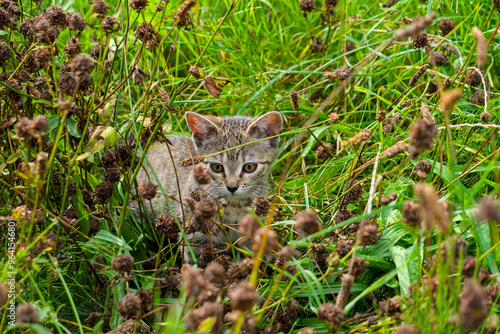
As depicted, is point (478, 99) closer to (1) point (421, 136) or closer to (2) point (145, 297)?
(1) point (421, 136)

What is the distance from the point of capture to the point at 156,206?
13.3 ft

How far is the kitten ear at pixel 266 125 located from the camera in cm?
359

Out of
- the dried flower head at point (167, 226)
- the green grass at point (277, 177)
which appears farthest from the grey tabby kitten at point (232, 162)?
the dried flower head at point (167, 226)

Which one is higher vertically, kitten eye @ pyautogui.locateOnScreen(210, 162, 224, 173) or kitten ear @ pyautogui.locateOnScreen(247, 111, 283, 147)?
kitten ear @ pyautogui.locateOnScreen(247, 111, 283, 147)

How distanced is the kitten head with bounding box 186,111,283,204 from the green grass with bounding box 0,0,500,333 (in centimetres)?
19

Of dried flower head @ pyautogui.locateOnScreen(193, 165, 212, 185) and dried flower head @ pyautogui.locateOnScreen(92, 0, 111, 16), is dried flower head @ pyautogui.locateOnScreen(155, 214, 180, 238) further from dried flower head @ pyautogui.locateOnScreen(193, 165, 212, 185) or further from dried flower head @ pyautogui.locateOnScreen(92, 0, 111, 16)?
dried flower head @ pyautogui.locateOnScreen(92, 0, 111, 16)

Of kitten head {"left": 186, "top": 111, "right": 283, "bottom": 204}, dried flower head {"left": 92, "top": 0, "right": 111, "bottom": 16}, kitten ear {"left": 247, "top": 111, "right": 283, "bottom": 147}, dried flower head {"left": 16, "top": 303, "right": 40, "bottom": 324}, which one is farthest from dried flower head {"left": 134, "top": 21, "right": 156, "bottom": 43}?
dried flower head {"left": 16, "top": 303, "right": 40, "bottom": 324}

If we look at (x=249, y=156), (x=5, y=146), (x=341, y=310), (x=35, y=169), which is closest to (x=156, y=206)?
(x=249, y=156)

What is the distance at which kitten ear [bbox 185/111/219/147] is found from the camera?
3.68m

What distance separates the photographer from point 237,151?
371 cm

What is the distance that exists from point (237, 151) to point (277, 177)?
0.49 m

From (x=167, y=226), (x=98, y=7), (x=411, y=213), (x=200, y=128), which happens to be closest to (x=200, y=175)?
(x=167, y=226)

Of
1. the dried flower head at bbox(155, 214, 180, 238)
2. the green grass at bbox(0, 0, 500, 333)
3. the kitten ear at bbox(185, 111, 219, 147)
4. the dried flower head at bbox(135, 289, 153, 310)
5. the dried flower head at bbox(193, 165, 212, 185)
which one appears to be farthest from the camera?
the kitten ear at bbox(185, 111, 219, 147)

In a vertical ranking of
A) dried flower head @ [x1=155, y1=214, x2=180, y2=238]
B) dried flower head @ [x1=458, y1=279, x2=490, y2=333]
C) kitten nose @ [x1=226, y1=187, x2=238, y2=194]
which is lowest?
kitten nose @ [x1=226, y1=187, x2=238, y2=194]
